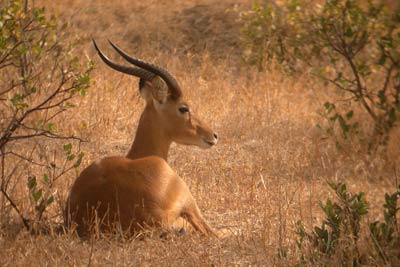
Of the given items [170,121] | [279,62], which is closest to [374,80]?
[279,62]

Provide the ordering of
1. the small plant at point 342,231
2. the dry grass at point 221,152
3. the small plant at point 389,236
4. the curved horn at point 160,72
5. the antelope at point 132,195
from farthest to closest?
the curved horn at point 160,72 → the antelope at point 132,195 → the dry grass at point 221,152 → the small plant at point 342,231 → the small plant at point 389,236

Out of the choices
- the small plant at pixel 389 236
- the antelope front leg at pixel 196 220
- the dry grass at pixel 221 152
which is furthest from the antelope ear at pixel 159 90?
the small plant at pixel 389 236

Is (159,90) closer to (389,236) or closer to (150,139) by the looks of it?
(150,139)

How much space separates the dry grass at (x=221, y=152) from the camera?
5098mm

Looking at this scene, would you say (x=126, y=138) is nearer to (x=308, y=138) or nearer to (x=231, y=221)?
(x=308, y=138)

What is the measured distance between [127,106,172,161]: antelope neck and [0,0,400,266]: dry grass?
0.40 meters

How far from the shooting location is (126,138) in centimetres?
884

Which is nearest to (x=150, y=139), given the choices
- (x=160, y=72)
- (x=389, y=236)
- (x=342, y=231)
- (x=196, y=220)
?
(x=160, y=72)

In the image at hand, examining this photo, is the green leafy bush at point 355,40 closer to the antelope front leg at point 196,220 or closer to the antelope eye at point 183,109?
the antelope eye at point 183,109

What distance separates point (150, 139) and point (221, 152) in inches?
68.7

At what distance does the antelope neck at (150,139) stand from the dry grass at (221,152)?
398 millimetres

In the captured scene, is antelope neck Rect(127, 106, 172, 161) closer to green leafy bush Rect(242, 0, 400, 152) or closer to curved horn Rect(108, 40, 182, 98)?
curved horn Rect(108, 40, 182, 98)

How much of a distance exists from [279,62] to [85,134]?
4085 millimetres

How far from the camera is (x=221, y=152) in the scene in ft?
27.0
